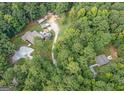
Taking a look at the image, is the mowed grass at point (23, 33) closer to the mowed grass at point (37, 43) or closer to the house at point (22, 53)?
the mowed grass at point (37, 43)

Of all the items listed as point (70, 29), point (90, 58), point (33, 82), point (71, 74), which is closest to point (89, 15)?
point (70, 29)

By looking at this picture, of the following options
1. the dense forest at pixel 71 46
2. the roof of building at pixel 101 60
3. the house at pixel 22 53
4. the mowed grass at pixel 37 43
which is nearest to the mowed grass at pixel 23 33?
the mowed grass at pixel 37 43

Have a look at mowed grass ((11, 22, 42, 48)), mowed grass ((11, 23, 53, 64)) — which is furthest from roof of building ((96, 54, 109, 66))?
mowed grass ((11, 22, 42, 48))

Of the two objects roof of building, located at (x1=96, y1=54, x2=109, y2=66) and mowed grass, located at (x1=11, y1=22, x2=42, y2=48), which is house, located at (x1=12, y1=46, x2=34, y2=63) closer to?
mowed grass, located at (x1=11, y1=22, x2=42, y2=48)

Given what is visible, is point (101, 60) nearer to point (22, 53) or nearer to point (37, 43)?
point (37, 43)

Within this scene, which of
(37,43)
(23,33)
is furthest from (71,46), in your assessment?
(23,33)

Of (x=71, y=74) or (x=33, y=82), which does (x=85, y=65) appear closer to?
(x=71, y=74)

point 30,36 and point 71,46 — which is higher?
point 30,36
